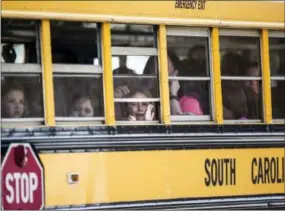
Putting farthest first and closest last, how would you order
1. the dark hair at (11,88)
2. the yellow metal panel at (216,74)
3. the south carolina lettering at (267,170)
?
the south carolina lettering at (267,170)
the yellow metal panel at (216,74)
the dark hair at (11,88)

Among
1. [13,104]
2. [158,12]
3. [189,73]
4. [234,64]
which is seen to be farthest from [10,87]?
[234,64]

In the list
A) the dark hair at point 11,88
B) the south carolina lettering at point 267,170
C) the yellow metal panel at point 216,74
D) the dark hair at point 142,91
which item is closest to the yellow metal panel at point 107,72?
the dark hair at point 142,91

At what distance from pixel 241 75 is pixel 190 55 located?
19.1 inches

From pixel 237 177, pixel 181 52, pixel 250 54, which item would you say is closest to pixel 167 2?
pixel 181 52

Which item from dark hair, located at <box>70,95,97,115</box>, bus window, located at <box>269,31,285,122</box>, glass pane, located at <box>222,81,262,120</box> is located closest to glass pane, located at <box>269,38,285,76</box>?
bus window, located at <box>269,31,285,122</box>

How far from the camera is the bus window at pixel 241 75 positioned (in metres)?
6.02

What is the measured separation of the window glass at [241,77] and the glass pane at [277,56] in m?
0.14

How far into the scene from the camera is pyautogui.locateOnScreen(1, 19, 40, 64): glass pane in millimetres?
5258

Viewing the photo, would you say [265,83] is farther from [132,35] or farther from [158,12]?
[132,35]

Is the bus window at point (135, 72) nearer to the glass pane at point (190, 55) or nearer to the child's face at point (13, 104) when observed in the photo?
the glass pane at point (190, 55)

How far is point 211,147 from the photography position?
19.0ft

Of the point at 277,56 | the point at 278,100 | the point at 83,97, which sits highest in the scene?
the point at 277,56

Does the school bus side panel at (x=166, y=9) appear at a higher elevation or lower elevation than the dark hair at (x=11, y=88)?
higher

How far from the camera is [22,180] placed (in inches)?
202
